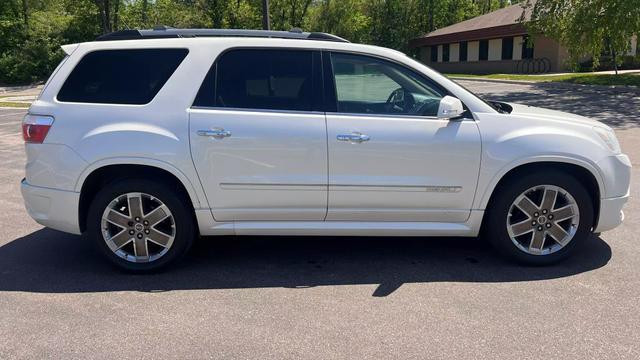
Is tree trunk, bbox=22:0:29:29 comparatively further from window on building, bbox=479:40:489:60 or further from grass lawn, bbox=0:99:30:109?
window on building, bbox=479:40:489:60

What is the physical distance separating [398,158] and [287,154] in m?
0.85

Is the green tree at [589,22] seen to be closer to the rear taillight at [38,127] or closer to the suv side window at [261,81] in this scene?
the suv side window at [261,81]

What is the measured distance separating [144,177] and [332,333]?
1931mm

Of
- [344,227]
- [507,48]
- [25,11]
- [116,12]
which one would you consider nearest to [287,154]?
[344,227]

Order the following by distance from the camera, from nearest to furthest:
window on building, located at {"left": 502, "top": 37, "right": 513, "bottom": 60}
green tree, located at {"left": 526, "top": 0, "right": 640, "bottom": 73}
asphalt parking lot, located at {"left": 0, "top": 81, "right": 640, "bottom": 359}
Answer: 1. asphalt parking lot, located at {"left": 0, "top": 81, "right": 640, "bottom": 359}
2. green tree, located at {"left": 526, "top": 0, "right": 640, "bottom": 73}
3. window on building, located at {"left": 502, "top": 37, "right": 513, "bottom": 60}

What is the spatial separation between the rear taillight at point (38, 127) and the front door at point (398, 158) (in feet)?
7.08

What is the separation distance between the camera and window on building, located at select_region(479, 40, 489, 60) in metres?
40.8

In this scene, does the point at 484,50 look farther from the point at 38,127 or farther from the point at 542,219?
the point at 38,127

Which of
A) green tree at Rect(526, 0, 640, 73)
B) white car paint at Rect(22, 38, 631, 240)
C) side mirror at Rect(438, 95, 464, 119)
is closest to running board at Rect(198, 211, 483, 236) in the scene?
white car paint at Rect(22, 38, 631, 240)

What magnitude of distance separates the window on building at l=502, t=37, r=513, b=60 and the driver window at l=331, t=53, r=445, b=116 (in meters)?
37.2

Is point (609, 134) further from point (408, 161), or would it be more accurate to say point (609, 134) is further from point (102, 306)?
point (102, 306)

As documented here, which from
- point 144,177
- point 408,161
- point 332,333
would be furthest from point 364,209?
point 144,177

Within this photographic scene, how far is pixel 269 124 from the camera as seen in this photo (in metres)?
3.97

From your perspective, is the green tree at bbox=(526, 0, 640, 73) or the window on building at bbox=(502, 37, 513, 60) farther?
the window on building at bbox=(502, 37, 513, 60)
